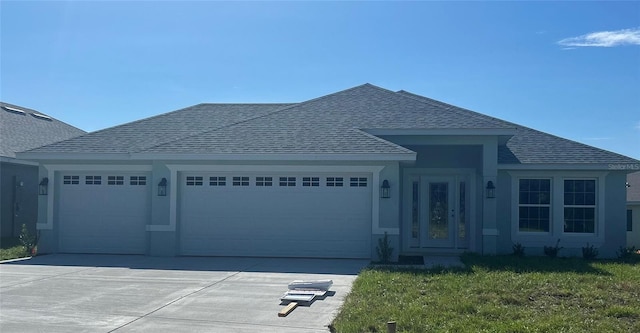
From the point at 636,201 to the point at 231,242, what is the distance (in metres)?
14.9

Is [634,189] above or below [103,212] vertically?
above

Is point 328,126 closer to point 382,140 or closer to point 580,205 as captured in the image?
point 382,140

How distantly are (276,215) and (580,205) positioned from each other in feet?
27.3

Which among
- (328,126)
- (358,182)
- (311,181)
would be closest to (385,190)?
(358,182)

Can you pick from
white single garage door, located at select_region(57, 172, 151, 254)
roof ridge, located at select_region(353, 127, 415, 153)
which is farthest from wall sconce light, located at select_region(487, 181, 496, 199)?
white single garage door, located at select_region(57, 172, 151, 254)

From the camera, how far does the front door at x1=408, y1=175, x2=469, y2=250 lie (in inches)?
715

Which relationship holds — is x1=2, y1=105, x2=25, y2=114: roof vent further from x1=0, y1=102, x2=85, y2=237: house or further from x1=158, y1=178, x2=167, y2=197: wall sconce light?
x1=158, y1=178, x2=167, y2=197: wall sconce light

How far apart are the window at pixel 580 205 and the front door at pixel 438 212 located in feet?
8.94

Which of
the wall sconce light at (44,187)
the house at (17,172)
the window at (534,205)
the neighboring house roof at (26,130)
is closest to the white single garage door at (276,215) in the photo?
the wall sconce light at (44,187)

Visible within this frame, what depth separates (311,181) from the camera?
1596 centimetres

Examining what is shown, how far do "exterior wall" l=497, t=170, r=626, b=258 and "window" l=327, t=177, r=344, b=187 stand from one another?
15.2 feet

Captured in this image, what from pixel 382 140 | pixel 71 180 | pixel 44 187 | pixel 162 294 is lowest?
pixel 162 294

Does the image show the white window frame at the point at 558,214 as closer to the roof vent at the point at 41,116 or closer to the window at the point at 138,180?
the window at the point at 138,180

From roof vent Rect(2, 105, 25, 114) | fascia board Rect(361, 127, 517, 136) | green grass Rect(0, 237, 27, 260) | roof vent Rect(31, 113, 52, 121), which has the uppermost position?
roof vent Rect(2, 105, 25, 114)
